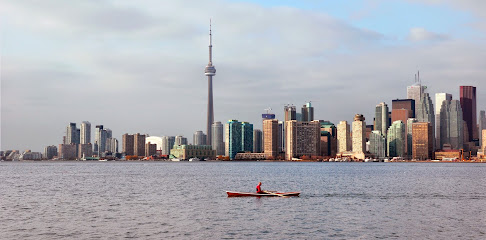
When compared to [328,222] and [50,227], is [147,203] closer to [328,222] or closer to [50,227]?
[50,227]

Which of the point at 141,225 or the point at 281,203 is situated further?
the point at 281,203

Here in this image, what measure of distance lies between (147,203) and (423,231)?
41554 millimetres

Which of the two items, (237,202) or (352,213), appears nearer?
(352,213)

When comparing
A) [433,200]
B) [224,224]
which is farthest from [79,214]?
[433,200]

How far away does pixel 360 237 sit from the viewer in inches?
2067

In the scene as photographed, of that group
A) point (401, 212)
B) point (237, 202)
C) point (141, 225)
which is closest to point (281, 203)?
point (237, 202)

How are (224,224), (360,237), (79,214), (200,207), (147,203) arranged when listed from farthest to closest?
1. (147,203)
2. (200,207)
3. (79,214)
4. (224,224)
5. (360,237)

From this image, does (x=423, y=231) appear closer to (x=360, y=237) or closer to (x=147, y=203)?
(x=360, y=237)

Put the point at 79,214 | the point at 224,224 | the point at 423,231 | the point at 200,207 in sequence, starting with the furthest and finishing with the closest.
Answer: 1. the point at 200,207
2. the point at 79,214
3. the point at 224,224
4. the point at 423,231

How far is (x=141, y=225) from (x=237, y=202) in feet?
88.6

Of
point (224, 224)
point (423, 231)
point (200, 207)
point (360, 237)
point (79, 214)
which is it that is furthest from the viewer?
point (200, 207)

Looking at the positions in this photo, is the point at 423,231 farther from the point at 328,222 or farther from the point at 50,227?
the point at 50,227

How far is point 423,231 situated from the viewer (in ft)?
185

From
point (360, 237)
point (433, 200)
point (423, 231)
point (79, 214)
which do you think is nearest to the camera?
point (360, 237)
